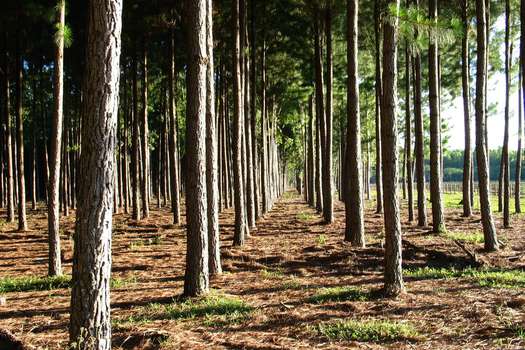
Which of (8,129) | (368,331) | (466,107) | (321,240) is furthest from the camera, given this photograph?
(8,129)

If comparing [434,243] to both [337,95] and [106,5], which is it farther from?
[337,95]

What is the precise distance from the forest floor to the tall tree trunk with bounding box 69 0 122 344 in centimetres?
87

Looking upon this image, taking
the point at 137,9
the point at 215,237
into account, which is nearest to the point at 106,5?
the point at 215,237

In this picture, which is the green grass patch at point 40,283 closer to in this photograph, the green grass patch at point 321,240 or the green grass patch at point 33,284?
the green grass patch at point 33,284

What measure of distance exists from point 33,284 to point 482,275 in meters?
8.72

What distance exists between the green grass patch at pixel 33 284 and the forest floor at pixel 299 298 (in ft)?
0.09

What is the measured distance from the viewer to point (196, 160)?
25.4ft

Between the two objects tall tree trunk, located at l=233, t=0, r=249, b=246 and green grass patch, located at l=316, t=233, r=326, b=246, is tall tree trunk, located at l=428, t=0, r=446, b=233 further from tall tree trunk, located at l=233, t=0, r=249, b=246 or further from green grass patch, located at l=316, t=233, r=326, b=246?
tall tree trunk, located at l=233, t=0, r=249, b=246

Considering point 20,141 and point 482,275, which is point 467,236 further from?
point 20,141

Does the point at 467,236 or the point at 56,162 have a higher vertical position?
the point at 56,162

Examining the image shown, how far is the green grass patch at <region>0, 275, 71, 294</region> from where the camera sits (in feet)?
30.3

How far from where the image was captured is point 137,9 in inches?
687

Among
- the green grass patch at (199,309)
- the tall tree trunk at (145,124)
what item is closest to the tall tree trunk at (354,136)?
the green grass patch at (199,309)

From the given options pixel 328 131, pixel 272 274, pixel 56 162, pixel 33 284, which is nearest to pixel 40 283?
pixel 33 284
